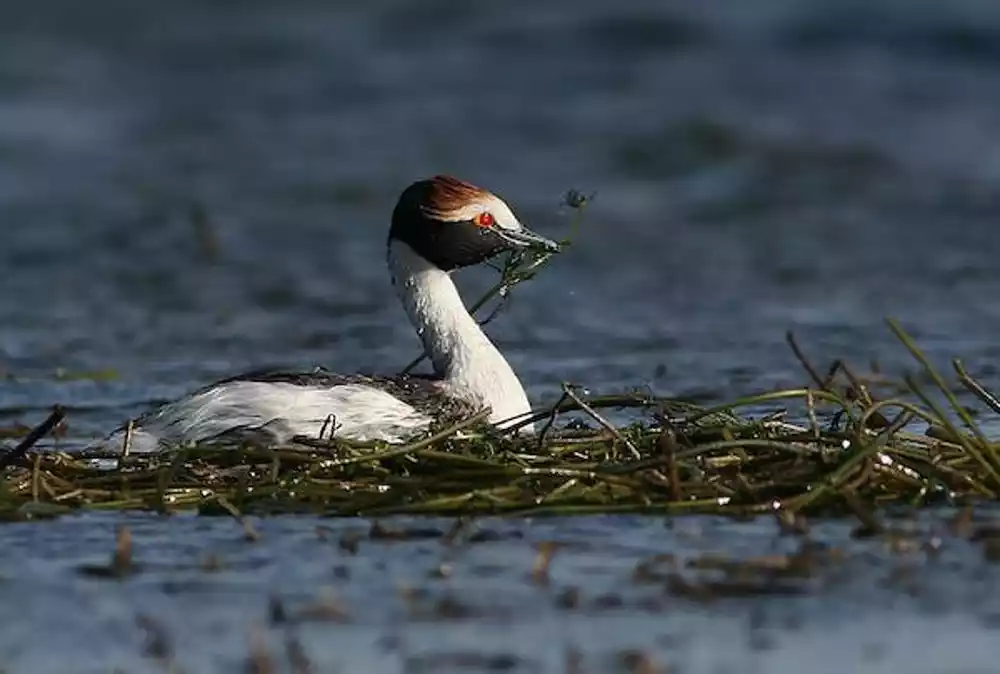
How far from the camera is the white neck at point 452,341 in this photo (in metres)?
10.2

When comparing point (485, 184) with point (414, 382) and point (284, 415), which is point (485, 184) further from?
point (284, 415)

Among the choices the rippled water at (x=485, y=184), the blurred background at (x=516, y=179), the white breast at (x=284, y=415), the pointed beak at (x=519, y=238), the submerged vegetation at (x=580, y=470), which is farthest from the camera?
the blurred background at (x=516, y=179)

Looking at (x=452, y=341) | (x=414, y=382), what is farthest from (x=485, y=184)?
(x=414, y=382)

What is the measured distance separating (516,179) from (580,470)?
12.8 meters

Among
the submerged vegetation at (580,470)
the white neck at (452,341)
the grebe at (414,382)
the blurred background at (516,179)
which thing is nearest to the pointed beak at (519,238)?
the grebe at (414,382)

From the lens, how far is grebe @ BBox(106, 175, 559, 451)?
960 cm

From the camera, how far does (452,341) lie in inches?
414

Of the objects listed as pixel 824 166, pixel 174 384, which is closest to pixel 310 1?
pixel 824 166

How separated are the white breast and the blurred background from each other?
1.70m

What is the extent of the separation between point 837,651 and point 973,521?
4.72 ft

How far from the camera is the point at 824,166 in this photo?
68.9 ft

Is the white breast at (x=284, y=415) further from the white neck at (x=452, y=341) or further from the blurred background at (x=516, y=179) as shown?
the blurred background at (x=516, y=179)

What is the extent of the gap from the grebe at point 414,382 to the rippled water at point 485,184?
1218 mm

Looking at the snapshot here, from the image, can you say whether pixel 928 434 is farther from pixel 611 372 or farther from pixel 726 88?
pixel 726 88
